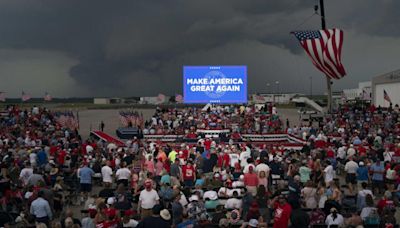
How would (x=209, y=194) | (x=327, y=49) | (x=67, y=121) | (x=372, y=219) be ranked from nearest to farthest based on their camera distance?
(x=372, y=219)
(x=209, y=194)
(x=327, y=49)
(x=67, y=121)

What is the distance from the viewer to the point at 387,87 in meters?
49.8

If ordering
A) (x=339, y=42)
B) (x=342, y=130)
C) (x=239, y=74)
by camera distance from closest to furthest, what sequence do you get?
(x=342, y=130), (x=339, y=42), (x=239, y=74)

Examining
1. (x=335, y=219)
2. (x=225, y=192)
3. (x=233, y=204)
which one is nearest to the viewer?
(x=335, y=219)

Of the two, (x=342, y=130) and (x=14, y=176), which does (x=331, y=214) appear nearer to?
(x=14, y=176)

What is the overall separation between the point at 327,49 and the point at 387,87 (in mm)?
23638

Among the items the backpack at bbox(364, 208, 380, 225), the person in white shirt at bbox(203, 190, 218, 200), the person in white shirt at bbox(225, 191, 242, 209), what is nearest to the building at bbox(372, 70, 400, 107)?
the backpack at bbox(364, 208, 380, 225)

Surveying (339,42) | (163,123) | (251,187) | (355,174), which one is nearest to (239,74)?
(163,123)

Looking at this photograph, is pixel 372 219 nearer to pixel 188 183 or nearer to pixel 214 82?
pixel 188 183

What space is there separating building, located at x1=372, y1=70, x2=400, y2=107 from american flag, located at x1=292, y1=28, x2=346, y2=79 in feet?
69.1

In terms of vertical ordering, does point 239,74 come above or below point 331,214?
above

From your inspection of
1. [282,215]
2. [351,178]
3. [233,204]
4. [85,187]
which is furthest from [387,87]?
[282,215]

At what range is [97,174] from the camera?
50.4 ft

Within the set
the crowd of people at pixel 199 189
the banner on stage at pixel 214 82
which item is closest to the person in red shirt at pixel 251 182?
the crowd of people at pixel 199 189

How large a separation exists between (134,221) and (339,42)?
24.6 m
